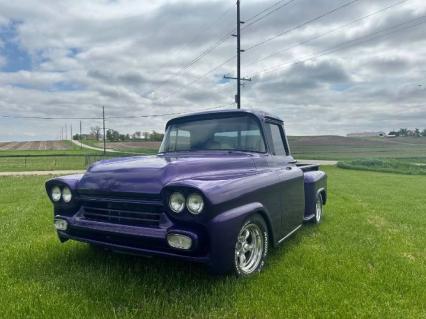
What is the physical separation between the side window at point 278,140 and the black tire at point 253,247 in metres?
1.39

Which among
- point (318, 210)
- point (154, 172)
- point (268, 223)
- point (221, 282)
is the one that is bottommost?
point (221, 282)

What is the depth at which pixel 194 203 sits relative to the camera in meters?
3.16

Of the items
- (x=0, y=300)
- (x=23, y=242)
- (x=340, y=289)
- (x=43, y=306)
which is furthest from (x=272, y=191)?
(x=23, y=242)

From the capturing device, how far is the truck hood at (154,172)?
3.48 metres

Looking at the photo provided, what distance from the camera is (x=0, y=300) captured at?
131 inches

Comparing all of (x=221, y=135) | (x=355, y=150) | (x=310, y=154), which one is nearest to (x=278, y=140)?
(x=221, y=135)

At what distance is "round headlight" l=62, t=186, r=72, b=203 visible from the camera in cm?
403

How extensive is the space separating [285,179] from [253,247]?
1151 mm

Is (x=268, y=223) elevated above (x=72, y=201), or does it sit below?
below

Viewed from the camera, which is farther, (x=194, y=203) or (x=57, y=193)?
(x=57, y=193)

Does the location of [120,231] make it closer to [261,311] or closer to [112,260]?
[112,260]

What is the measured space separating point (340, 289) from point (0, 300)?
3252 millimetres

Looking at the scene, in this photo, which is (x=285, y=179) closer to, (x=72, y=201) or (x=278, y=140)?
(x=278, y=140)

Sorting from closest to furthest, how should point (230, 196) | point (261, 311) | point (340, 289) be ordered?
1. point (261, 311)
2. point (230, 196)
3. point (340, 289)
